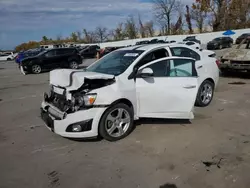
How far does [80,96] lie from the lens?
4.31 meters

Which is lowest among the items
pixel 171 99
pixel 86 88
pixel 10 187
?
pixel 10 187

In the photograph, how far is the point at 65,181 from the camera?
3443 mm

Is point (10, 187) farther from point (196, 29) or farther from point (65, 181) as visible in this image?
point (196, 29)

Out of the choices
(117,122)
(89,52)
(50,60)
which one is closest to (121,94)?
(117,122)

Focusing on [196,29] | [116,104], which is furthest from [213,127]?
[196,29]

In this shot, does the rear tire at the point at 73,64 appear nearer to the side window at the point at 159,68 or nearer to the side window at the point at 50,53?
the side window at the point at 50,53

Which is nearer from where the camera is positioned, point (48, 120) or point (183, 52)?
point (48, 120)

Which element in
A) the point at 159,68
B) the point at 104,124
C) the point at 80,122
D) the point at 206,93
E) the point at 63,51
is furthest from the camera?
the point at 63,51

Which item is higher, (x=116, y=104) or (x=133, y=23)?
(x=133, y=23)

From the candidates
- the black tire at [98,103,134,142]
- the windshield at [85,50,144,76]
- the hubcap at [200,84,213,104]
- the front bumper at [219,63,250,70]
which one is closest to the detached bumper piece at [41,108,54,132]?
the black tire at [98,103,134,142]

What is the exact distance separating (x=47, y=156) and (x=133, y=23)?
6637cm

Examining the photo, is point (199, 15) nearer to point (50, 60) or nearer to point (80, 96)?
point (50, 60)

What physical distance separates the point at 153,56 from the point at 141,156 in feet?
7.15

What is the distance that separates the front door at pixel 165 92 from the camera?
4828 mm
